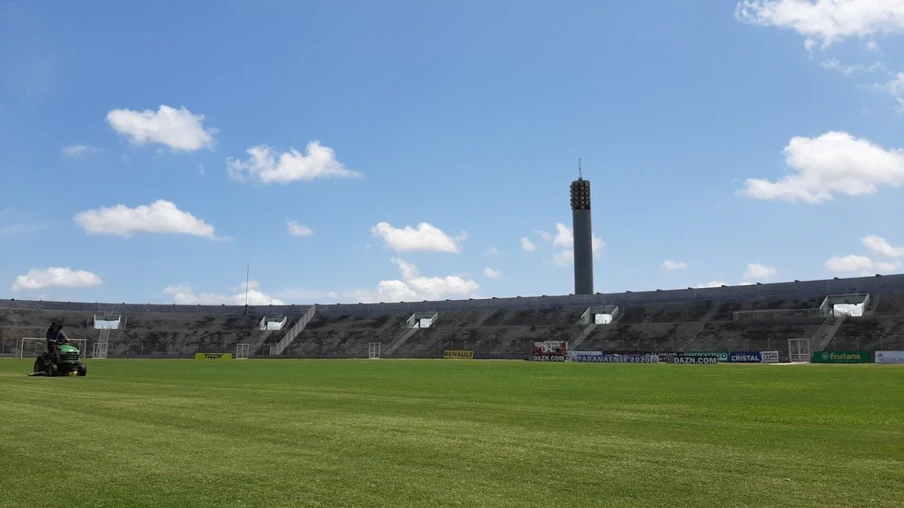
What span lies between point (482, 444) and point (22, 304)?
103075 mm

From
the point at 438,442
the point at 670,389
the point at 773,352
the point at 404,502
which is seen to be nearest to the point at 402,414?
the point at 438,442

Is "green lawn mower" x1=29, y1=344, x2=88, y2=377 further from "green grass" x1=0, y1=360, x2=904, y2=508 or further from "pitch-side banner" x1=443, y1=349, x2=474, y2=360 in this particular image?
"pitch-side banner" x1=443, y1=349, x2=474, y2=360

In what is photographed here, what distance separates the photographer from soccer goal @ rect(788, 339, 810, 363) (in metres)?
57.8

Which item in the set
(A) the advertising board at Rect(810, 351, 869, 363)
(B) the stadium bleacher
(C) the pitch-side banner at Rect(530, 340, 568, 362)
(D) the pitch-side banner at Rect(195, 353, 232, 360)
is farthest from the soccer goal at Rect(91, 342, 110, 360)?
(A) the advertising board at Rect(810, 351, 869, 363)

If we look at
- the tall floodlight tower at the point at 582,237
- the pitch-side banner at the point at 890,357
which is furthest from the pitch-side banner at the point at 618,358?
the tall floodlight tower at the point at 582,237

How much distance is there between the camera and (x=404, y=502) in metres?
5.65

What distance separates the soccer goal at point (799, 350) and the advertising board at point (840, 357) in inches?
37.0

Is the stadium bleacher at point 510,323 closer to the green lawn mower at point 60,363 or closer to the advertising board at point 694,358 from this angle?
the advertising board at point 694,358

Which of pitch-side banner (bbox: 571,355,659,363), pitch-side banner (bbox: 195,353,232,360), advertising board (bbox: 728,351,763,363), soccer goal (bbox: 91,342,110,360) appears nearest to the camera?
advertising board (bbox: 728,351,763,363)

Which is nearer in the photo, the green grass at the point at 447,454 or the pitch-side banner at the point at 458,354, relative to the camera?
the green grass at the point at 447,454

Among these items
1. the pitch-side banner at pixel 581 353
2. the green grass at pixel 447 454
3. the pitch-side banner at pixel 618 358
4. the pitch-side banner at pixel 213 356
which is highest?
the pitch-side banner at pixel 581 353

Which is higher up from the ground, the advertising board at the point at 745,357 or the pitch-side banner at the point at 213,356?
the advertising board at the point at 745,357

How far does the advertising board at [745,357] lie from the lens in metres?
57.1

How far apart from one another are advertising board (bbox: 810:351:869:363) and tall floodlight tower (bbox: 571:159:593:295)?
151 feet
